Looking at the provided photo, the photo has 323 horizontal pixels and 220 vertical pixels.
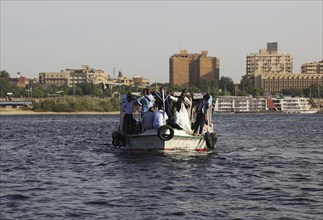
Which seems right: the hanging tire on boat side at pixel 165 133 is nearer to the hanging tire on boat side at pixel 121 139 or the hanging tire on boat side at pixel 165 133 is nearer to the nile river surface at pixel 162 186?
the nile river surface at pixel 162 186

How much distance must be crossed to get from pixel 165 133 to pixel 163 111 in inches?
61.3

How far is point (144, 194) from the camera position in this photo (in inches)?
885

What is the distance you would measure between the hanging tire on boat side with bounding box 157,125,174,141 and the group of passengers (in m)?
0.43

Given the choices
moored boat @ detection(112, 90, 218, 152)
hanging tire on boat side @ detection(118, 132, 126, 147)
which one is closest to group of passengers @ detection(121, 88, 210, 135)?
moored boat @ detection(112, 90, 218, 152)

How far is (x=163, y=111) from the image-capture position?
35.5 metres

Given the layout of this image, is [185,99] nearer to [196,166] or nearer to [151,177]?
[196,166]

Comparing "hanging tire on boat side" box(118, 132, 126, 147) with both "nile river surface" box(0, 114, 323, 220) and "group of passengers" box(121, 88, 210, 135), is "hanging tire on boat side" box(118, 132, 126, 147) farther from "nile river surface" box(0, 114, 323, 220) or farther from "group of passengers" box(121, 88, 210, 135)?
"nile river surface" box(0, 114, 323, 220)

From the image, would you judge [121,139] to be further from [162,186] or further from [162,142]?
[162,186]

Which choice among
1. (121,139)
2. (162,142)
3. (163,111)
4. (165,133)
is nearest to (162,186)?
(165,133)

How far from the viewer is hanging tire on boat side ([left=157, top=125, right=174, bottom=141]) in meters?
34.2

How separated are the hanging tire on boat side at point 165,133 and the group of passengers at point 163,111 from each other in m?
0.43

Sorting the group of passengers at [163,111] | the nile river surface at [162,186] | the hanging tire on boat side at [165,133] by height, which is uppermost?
the group of passengers at [163,111]

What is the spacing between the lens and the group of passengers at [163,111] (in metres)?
35.4

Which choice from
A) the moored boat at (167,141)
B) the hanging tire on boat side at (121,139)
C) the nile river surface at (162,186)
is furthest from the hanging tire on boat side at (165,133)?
the hanging tire on boat side at (121,139)
